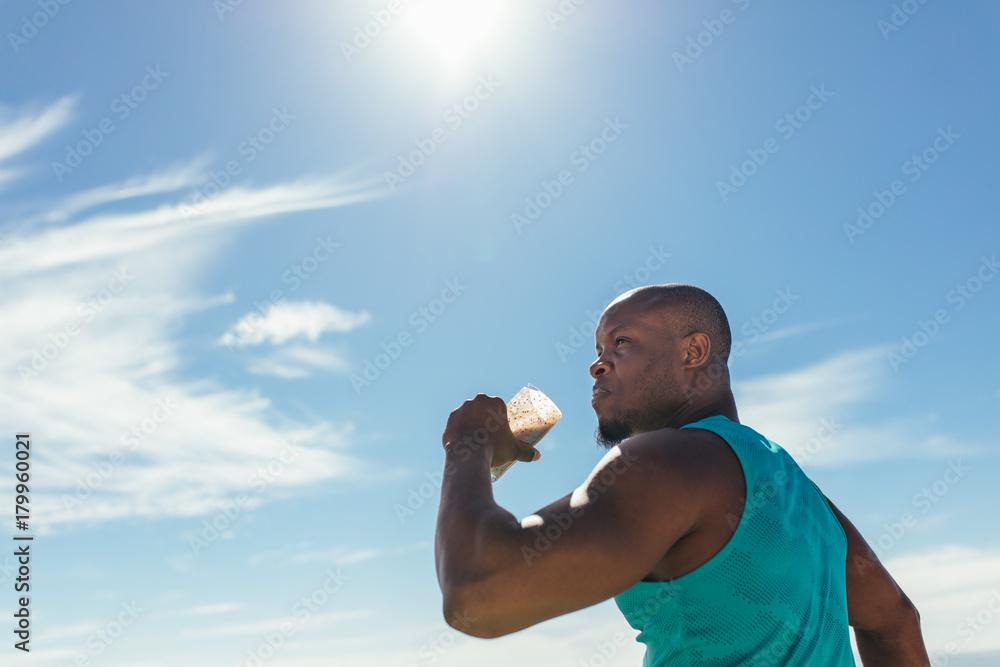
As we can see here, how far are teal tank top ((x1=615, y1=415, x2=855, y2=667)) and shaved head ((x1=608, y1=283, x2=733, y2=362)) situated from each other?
32.6 inches

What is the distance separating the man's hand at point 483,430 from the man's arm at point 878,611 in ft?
4.51

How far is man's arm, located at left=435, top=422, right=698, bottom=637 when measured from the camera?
232 cm

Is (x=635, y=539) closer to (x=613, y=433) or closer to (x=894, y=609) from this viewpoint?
(x=613, y=433)

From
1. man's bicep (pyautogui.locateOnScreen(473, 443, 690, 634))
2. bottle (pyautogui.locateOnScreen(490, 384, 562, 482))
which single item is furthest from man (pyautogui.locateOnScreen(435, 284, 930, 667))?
bottle (pyautogui.locateOnScreen(490, 384, 562, 482))

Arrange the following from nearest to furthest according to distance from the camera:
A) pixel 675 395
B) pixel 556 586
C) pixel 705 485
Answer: pixel 556 586, pixel 705 485, pixel 675 395

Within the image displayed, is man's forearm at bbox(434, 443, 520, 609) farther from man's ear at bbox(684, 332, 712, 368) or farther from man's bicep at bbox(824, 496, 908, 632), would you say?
man's bicep at bbox(824, 496, 908, 632)

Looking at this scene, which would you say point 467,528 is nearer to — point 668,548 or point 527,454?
point 668,548

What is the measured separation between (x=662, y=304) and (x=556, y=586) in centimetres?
167

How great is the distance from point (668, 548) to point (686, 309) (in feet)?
Result: 4.74

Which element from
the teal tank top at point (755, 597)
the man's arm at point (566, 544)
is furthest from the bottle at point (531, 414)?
the man's arm at point (566, 544)

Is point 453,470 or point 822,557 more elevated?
point 453,470

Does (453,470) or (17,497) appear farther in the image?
(17,497)

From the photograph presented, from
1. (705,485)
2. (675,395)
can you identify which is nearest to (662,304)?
(675,395)

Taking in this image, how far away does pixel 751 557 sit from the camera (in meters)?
2.59
